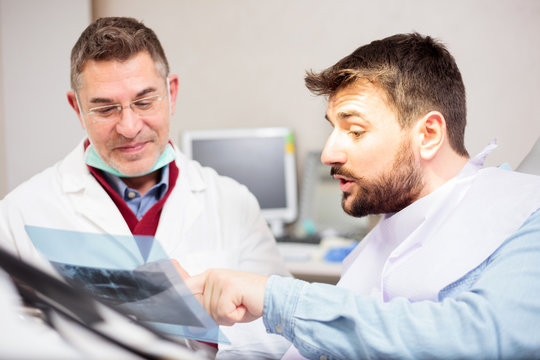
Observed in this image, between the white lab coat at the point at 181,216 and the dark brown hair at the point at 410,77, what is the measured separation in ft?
2.16

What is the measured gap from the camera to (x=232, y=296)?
80 cm

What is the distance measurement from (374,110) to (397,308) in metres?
0.44

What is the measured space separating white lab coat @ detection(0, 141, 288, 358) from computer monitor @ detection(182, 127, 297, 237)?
93cm

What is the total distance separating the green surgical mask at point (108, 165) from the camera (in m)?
1.47

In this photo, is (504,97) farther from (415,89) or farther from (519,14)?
(415,89)

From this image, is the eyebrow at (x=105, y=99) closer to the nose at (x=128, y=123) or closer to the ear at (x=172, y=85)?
the nose at (x=128, y=123)

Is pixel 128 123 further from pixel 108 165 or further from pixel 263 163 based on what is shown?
pixel 263 163

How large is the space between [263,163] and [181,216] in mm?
1177

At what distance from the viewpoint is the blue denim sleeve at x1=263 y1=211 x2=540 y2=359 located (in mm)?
704

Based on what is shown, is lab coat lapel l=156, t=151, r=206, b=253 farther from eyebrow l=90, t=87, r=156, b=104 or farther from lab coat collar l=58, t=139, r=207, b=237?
eyebrow l=90, t=87, r=156, b=104

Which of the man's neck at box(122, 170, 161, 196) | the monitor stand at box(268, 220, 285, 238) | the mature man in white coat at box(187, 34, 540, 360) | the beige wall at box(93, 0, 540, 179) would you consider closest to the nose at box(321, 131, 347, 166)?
the mature man in white coat at box(187, 34, 540, 360)

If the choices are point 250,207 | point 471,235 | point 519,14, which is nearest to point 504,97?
point 519,14

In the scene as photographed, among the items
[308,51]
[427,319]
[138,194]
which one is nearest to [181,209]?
[138,194]

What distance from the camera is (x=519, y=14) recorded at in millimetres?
2295
